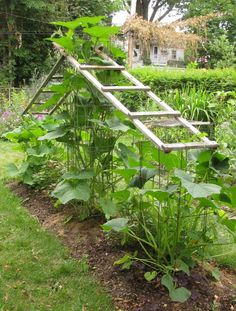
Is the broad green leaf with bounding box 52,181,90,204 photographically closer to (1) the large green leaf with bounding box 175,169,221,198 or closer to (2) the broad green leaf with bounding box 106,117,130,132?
(2) the broad green leaf with bounding box 106,117,130,132

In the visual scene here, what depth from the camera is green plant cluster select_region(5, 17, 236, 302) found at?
2631 mm

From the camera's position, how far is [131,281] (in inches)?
114

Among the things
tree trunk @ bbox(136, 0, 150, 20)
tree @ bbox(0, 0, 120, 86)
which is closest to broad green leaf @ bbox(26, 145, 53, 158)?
tree @ bbox(0, 0, 120, 86)

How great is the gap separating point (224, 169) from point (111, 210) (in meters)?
0.97

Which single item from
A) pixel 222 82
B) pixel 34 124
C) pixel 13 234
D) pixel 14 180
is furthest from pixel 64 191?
pixel 222 82

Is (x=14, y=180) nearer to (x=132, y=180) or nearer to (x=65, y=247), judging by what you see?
(x=65, y=247)

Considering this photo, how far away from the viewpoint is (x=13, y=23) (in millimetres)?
15867

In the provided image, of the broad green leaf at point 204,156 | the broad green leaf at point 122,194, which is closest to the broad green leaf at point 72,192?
the broad green leaf at point 122,194

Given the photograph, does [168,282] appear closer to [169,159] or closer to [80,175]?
[169,159]

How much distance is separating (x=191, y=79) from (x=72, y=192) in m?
6.06

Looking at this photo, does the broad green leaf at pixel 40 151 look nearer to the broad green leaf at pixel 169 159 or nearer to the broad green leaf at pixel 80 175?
the broad green leaf at pixel 80 175

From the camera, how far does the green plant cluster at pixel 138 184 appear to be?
2.63 m

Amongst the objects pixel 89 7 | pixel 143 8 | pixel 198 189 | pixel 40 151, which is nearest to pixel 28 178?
pixel 40 151

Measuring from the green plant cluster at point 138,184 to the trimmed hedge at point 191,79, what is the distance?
15.7ft
